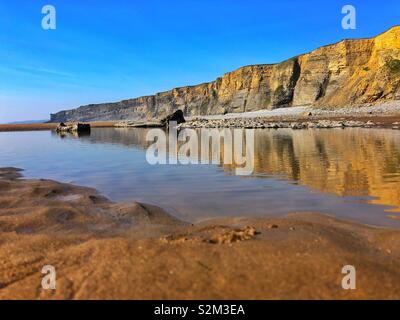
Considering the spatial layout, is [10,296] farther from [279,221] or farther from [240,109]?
[240,109]

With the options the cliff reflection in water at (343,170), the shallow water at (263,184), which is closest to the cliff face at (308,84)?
the cliff reflection in water at (343,170)

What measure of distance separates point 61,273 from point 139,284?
0.87 m

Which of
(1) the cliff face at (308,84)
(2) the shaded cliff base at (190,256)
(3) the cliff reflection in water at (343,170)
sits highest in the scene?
(1) the cliff face at (308,84)

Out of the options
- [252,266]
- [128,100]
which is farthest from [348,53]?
[128,100]

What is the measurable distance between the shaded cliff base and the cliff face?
5016cm

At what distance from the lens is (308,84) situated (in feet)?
252

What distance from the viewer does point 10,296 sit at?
9.99ft

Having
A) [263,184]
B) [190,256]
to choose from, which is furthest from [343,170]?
[190,256]

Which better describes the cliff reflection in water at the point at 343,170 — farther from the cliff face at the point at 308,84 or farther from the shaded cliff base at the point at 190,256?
the cliff face at the point at 308,84

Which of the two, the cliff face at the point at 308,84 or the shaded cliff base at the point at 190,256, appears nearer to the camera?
the shaded cliff base at the point at 190,256

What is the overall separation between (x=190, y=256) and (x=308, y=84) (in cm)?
7918

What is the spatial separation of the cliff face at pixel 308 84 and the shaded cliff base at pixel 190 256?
50.2 m

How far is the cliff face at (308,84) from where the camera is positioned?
52938 mm

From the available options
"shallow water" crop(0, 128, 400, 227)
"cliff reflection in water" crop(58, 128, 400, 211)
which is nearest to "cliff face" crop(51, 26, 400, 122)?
"cliff reflection in water" crop(58, 128, 400, 211)
